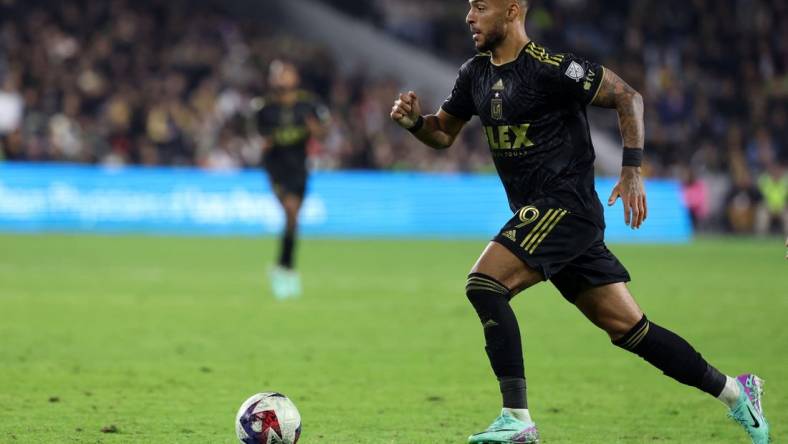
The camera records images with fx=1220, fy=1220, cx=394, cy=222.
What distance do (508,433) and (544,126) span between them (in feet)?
5.29

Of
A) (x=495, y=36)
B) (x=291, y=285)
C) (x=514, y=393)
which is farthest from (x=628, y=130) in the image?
(x=291, y=285)

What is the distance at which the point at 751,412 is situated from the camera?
627 centimetres

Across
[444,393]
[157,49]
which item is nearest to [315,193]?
[157,49]

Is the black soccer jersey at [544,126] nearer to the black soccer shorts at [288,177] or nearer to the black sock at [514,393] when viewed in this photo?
the black sock at [514,393]

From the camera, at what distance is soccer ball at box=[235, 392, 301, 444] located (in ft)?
18.9

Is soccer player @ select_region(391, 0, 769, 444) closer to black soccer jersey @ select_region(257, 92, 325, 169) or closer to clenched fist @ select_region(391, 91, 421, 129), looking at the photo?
clenched fist @ select_region(391, 91, 421, 129)

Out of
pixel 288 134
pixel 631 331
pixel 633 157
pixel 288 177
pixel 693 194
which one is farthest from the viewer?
pixel 693 194

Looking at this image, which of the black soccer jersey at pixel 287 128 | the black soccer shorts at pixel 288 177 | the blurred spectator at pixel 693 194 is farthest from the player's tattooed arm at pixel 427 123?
the blurred spectator at pixel 693 194

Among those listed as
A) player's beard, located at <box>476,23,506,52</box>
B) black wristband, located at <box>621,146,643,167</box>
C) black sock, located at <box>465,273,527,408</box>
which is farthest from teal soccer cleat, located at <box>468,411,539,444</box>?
player's beard, located at <box>476,23,506,52</box>

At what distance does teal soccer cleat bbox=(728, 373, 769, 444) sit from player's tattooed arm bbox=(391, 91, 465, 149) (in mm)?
2109

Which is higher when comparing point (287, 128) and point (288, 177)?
point (287, 128)

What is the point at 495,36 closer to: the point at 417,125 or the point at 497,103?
the point at 497,103

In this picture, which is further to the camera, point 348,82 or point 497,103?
point 348,82

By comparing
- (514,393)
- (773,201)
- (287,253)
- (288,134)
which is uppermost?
(514,393)
